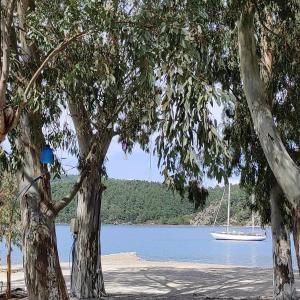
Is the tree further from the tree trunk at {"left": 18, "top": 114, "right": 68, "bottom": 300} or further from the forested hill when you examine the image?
the tree trunk at {"left": 18, "top": 114, "right": 68, "bottom": 300}

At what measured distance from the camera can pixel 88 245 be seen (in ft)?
35.5

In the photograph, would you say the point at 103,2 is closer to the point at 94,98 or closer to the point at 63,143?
the point at 94,98

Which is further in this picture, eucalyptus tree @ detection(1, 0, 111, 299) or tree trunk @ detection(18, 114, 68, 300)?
tree trunk @ detection(18, 114, 68, 300)

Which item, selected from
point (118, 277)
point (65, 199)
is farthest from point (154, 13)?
point (118, 277)

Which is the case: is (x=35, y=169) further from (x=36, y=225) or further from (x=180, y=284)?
(x=180, y=284)

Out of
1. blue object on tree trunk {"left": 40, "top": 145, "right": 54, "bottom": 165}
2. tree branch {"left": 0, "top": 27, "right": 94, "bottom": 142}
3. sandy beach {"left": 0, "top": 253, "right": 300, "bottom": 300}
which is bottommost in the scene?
sandy beach {"left": 0, "top": 253, "right": 300, "bottom": 300}

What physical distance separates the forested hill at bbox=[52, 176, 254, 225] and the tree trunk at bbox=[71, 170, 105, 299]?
523mm

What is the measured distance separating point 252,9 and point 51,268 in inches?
157

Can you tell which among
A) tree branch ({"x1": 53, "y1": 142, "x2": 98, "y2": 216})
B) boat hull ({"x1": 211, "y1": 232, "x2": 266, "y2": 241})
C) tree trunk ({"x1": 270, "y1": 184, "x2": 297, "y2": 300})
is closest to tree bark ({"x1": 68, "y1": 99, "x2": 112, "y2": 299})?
tree branch ({"x1": 53, "y1": 142, "x2": 98, "y2": 216})

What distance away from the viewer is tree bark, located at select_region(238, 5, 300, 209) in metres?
6.73

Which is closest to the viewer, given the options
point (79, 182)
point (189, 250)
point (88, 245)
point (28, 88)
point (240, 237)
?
point (28, 88)

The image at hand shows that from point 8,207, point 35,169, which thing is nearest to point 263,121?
point 35,169

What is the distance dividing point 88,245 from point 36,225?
3.22 meters

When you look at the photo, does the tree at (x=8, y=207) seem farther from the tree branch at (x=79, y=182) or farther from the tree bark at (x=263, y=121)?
the tree bark at (x=263, y=121)
